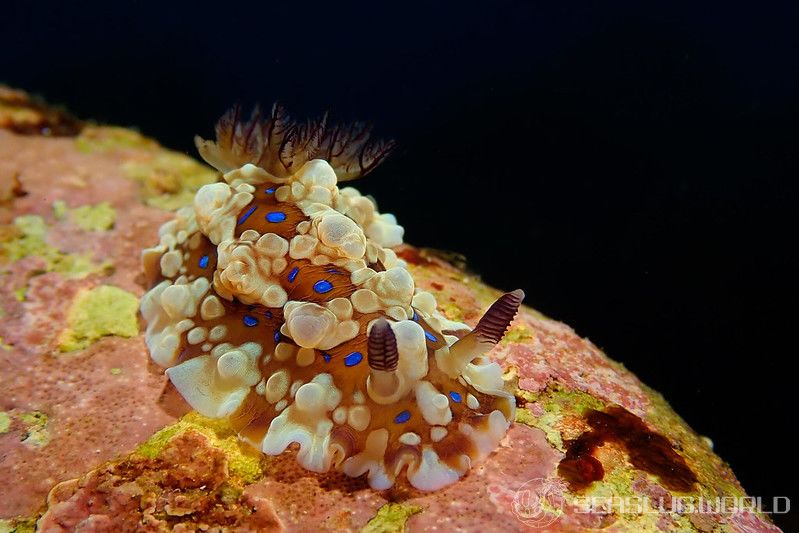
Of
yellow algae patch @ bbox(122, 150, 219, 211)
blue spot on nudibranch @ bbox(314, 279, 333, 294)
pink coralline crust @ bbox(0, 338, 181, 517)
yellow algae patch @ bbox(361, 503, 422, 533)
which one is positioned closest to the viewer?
yellow algae patch @ bbox(361, 503, 422, 533)

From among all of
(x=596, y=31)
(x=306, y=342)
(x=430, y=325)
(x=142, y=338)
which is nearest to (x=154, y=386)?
(x=142, y=338)

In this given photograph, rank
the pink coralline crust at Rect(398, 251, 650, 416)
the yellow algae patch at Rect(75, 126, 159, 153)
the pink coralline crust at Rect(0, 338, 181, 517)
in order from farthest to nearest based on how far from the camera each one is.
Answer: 1. the yellow algae patch at Rect(75, 126, 159, 153)
2. the pink coralline crust at Rect(398, 251, 650, 416)
3. the pink coralline crust at Rect(0, 338, 181, 517)

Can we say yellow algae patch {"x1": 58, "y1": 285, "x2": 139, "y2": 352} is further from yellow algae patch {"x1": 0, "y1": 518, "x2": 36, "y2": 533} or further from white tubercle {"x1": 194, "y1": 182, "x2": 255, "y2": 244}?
yellow algae patch {"x1": 0, "y1": 518, "x2": 36, "y2": 533}

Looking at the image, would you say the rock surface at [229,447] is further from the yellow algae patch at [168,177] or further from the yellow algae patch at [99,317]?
the yellow algae patch at [168,177]

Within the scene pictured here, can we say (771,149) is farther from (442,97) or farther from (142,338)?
(142,338)

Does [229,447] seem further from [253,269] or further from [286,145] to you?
[286,145]

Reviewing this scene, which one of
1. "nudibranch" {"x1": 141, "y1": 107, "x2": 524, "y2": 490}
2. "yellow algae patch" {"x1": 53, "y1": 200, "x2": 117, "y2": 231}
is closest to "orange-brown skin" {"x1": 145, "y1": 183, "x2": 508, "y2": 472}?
"nudibranch" {"x1": 141, "y1": 107, "x2": 524, "y2": 490}

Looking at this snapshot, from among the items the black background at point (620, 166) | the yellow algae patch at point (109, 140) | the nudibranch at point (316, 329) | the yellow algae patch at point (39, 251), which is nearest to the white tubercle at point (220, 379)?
the nudibranch at point (316, 329)
